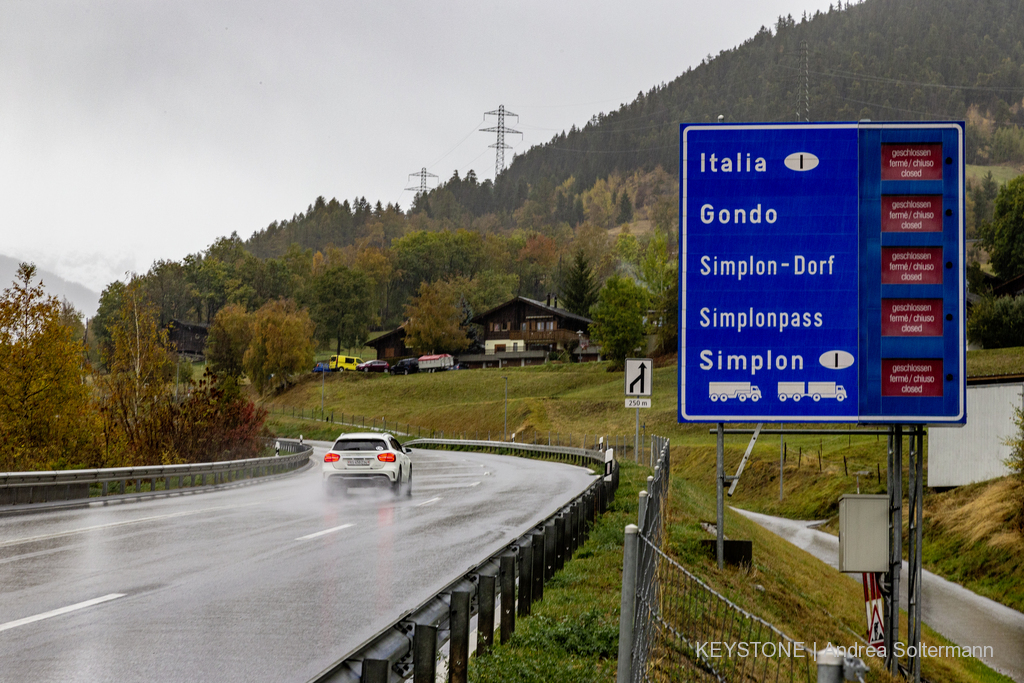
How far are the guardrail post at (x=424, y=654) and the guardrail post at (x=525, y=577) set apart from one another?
10.8 ft

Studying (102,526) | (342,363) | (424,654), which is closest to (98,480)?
(102,526)

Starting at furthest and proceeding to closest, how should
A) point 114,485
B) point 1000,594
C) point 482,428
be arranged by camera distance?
point 482,428
point 1000,594
point 114,485

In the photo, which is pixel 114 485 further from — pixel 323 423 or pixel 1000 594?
pixel 323 423


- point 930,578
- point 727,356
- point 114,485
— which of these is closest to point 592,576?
point 727,356

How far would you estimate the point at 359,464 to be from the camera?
80.1ft

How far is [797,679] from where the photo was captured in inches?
392

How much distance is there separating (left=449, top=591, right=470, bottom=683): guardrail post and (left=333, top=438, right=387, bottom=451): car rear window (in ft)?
59.2

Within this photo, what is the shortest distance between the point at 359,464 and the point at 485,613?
671 inches

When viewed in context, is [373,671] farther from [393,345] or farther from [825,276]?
[393,345]

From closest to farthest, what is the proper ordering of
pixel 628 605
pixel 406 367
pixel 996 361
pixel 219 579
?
pixel 628 605 < pixel 219 579 < pixel 996 361 < pixel 406 367

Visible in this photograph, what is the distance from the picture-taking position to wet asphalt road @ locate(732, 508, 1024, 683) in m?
26.4

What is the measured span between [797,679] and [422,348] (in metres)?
117

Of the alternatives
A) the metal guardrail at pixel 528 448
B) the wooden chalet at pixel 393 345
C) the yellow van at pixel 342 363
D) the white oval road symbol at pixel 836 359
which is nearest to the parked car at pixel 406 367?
the yellow van at pixel 342 363

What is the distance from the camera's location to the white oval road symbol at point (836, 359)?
36.2 feet
